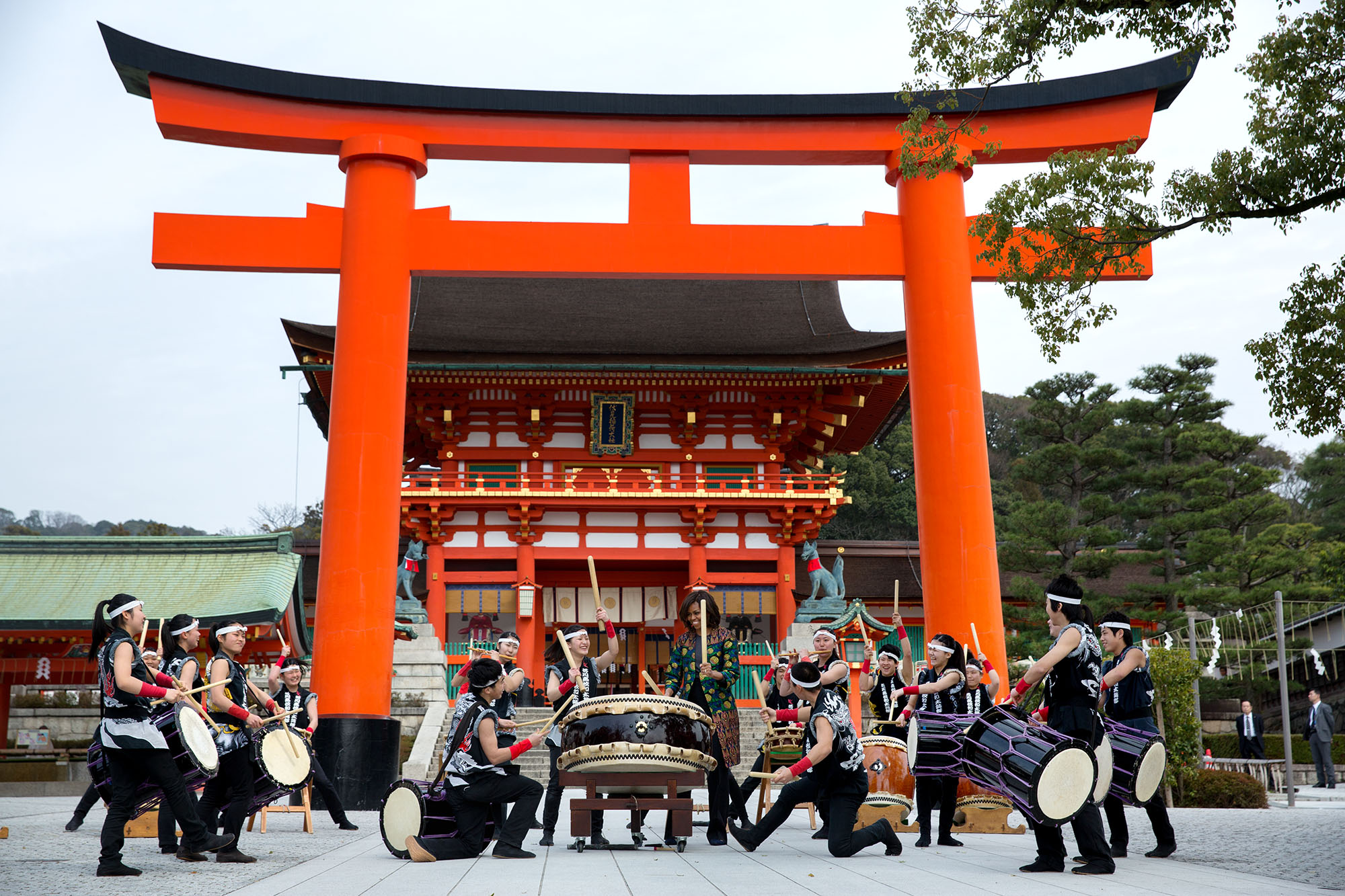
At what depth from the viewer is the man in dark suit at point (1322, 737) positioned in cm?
1539

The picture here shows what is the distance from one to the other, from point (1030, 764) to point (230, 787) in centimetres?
490

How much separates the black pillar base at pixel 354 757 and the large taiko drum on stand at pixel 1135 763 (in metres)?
7.15

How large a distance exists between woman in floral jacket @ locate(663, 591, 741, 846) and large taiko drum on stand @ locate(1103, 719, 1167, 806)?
7.91 ft

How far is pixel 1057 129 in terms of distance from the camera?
40.5 feet

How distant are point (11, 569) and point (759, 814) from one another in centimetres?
1314

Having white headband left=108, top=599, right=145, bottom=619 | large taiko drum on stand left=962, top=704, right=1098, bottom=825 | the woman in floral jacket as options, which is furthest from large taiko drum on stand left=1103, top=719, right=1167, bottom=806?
white headband left=108, top=599, right=145, bottom=619

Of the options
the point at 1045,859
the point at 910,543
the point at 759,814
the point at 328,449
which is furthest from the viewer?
the point at 910,543

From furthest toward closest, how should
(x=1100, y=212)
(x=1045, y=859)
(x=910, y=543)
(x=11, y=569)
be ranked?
(x=910, y=543), (x=11, y=569), (x=1100, y=212), (x=1045, y=859)

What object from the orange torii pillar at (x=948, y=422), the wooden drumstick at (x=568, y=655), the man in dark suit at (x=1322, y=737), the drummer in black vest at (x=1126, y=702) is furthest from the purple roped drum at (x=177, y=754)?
the man in dark suit at (x=1322, y=737)

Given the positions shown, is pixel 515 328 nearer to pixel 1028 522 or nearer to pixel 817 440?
pixel 817 440

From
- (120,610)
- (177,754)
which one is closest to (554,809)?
(177,754)

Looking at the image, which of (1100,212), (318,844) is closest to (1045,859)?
(1100,212)

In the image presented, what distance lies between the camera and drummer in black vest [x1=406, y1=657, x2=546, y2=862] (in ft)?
20.6

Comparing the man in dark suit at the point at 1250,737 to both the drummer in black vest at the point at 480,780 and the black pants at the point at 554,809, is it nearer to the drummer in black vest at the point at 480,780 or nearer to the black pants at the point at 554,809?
the black pants at the point at 554,809
